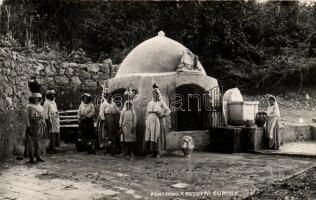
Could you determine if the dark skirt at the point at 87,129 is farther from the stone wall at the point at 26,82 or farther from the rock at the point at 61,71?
the rock at the point at 61,71

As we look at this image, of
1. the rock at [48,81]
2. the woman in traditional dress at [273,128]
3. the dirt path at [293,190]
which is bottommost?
the dirt path at [293,190]

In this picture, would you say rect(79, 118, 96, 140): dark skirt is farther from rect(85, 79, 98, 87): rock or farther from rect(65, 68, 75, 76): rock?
rect(85, 79, 98, 87): rock

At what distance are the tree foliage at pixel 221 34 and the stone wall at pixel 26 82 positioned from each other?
4.05m

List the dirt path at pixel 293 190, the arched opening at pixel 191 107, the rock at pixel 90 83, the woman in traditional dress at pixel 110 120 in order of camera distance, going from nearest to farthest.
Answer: the dirt path at pixel 293 190 < the woman in traditional dress at pixel 110 120 < the arched opening at pixel 191 107 < the rock at pixel 90 83

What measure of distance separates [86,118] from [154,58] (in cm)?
253

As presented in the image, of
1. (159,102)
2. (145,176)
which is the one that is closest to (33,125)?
(159,102)

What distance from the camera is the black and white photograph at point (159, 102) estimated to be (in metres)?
6.74

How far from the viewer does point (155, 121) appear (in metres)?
9.60

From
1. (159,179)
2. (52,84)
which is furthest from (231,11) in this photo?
(159,179)

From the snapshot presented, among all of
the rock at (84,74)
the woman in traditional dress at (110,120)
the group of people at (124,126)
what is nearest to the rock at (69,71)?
the rock at (84,74)

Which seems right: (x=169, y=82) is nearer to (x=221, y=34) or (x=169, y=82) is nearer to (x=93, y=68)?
(x=93, y=68)

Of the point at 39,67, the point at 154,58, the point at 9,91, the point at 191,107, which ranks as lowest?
the point at 191,107

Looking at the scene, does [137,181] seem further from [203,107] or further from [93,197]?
[203,107]

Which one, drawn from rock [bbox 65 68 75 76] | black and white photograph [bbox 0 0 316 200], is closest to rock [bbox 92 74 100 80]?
black and white photograph [bbox 0 0 316 200]
